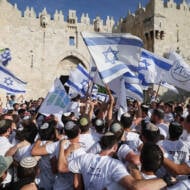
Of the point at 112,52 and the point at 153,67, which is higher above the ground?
the point at 112,52

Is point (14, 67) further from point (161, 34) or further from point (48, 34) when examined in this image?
point (161, 34)

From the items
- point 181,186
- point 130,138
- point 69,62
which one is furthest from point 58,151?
point 69,62

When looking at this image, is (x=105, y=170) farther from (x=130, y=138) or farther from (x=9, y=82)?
(x=9, y=82)

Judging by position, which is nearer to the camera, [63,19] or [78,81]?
[78,81]

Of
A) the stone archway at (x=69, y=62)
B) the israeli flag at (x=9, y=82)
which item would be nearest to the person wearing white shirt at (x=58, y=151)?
the israeli flag at (x=9, y=82)

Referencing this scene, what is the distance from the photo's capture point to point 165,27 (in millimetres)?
23547

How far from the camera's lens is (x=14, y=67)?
23.4 m

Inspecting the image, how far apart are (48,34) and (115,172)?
23849 millimetres

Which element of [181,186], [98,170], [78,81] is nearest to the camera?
[181,186]

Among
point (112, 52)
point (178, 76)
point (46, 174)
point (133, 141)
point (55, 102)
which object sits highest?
point (112, 52)

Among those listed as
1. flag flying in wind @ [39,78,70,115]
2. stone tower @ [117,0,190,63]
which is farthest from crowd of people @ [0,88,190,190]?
stone tower @ [117,0,190,63]

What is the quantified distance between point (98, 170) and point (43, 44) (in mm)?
23335

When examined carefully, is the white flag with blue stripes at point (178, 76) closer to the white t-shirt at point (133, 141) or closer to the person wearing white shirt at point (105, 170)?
the white t-shirt at point (133, 141)

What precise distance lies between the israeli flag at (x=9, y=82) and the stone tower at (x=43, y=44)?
15.5m
